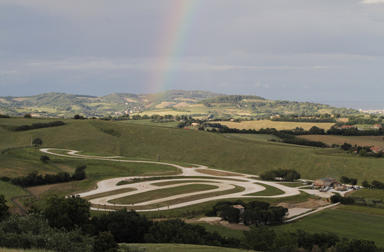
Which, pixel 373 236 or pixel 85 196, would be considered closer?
pixel 373 236

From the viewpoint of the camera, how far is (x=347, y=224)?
48.4 m

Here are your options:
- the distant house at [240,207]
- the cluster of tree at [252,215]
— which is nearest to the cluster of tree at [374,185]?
the cluster of tree at [252,215]

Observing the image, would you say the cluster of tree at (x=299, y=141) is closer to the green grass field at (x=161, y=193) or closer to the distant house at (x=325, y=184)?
the distant house at (x=325, y=184)

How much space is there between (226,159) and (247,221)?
58717 mm

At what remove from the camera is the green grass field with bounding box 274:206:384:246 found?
4384 centimetres

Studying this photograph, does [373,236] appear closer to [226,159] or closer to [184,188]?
[184,188]

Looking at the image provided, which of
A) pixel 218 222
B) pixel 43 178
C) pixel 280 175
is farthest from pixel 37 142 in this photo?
pixel 218 222

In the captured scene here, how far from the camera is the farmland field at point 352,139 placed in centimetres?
12688

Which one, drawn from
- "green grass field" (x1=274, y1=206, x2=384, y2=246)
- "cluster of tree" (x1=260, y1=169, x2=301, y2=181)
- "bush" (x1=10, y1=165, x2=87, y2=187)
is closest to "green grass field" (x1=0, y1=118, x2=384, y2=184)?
"cluster of tree" (x1=260, y1=169, x2=301, y2=181)

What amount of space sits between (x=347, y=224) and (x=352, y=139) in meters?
92.3

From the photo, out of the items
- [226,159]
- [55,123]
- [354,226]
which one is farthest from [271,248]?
[55,123]

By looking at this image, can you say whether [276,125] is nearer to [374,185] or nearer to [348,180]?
[348,180]

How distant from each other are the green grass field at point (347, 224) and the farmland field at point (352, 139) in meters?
76.6

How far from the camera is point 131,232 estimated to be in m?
38.0
